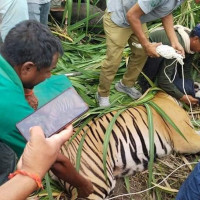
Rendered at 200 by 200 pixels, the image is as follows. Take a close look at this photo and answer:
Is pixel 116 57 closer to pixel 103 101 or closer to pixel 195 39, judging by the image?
pixel 103 101

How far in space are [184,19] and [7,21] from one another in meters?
1.82

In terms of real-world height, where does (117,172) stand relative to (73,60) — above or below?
below

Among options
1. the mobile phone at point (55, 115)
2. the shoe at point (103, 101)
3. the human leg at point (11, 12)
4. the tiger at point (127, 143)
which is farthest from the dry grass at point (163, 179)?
the human leg at point (11, 12)

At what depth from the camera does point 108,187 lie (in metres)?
2.29

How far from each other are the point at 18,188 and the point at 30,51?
716mm

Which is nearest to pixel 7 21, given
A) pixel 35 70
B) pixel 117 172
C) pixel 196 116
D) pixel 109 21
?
pixel 109 21

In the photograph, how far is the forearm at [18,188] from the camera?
1054mm

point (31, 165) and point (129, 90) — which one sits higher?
point (31, 165)

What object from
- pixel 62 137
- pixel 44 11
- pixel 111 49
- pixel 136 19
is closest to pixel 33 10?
pixel 44 11

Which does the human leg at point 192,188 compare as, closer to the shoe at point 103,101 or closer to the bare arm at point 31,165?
the bare arm at point 31,165

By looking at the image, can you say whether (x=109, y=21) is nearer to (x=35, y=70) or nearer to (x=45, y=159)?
(x=35, y=70)

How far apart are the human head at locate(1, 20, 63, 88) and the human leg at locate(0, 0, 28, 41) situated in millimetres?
919

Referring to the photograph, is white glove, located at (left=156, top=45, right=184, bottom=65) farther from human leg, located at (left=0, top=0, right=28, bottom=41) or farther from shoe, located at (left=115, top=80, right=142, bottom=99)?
human leg, located at (left=0, top=0, right=28, bottom=41)

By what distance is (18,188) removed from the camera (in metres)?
1.07
